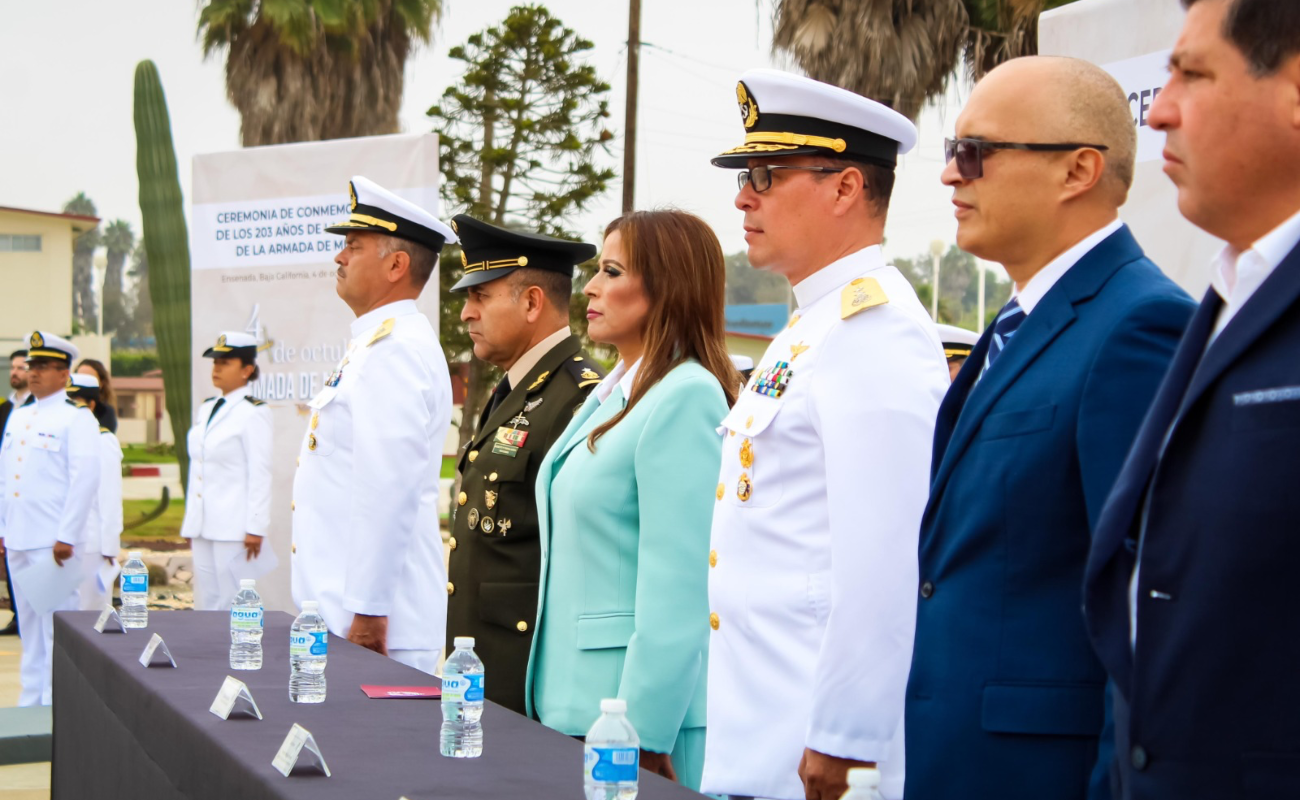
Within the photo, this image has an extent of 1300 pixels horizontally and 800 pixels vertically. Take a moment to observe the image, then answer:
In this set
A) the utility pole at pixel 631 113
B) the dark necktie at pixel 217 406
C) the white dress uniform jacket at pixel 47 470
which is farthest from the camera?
the utility pole at pixel 631 113

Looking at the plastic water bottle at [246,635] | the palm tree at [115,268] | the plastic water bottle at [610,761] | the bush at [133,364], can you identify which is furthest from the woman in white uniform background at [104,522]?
the palm tree at [115,268]

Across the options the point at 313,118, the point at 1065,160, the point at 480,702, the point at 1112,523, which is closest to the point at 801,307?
the point at 1065,160

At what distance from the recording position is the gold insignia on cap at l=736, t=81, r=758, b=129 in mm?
2459

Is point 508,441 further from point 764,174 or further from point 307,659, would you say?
point 764,174

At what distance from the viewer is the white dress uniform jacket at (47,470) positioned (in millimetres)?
7472

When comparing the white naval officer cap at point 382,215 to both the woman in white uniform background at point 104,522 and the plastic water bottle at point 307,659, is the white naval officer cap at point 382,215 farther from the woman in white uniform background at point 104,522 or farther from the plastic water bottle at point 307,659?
the woman in white uniform background at point 104,522

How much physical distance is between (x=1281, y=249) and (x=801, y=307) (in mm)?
1198

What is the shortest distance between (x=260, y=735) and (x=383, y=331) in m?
1.82

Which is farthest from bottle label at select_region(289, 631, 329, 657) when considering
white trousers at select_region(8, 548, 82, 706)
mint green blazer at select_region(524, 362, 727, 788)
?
white trousers at select_region(8, 548, 82, 706)

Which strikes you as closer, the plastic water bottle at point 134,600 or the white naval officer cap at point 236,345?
the plastic water bottle at point 134,600

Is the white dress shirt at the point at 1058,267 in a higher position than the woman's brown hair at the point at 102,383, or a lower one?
higher

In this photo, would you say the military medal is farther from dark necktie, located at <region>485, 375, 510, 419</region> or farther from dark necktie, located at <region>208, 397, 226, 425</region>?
dark necktie, located at <region>208, 397, 226, 425</region>

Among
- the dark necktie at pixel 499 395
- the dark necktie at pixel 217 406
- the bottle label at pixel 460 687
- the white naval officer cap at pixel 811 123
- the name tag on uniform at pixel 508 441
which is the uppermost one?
the white naval officer cap at pixel 811 123

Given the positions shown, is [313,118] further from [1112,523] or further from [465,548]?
[1112,523]
